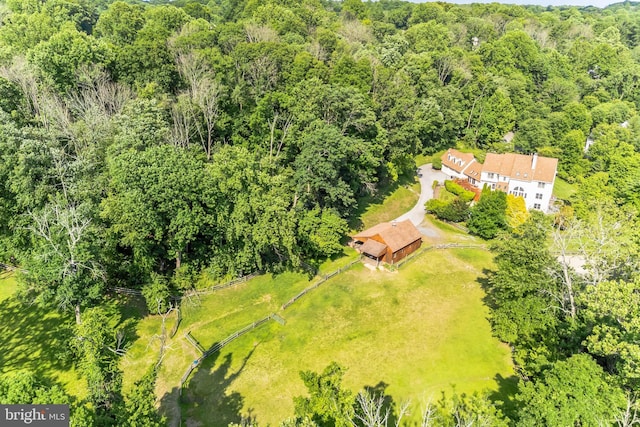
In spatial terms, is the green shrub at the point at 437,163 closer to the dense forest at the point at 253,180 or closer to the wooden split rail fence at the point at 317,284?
the dense forest at the point at 253,180

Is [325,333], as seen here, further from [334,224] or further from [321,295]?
[334,224]

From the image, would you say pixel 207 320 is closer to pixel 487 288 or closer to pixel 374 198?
pixel 487 288

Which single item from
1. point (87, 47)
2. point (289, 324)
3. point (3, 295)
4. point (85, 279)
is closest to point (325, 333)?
point (289, 324)

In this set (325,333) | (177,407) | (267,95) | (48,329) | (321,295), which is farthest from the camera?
(267,95)

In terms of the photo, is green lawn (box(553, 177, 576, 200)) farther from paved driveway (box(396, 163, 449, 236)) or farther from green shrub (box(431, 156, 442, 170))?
green shrub (box(431, 156, 442, 170))

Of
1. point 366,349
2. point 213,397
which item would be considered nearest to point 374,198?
point 366,349

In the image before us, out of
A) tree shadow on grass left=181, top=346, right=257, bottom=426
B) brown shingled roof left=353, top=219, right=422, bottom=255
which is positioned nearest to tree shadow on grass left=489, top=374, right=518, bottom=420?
brown shingled roof left=353, top=219, right=422, bottom=255

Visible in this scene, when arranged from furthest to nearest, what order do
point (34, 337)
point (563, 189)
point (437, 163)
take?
point (437, 163), point (563, 189), point (34, 337)
